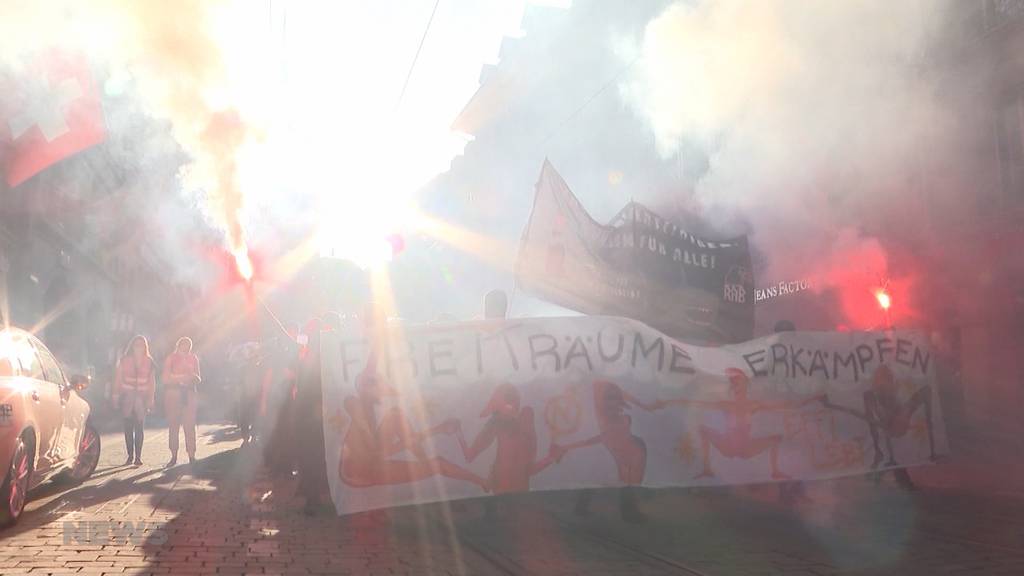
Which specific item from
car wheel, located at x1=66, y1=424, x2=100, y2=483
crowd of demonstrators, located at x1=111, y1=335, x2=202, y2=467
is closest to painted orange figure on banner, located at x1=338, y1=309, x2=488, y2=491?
car wheel, located at x1=66, y1=424, x2=100, y2=483

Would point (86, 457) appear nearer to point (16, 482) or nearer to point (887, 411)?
point (16, 482)

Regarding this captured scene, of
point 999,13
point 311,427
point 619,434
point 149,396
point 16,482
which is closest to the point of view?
point 16,482

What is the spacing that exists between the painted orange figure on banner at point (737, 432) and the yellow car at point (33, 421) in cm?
474

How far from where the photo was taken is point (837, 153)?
14.9 m

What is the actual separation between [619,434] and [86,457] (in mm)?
5395

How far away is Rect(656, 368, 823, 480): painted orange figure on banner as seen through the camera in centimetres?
751

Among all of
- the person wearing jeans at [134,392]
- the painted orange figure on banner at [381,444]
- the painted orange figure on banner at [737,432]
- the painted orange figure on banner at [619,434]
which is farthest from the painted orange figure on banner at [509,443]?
the person wearing jeans at [134,392]

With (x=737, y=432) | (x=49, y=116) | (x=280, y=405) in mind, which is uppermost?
(x=49, y=116)

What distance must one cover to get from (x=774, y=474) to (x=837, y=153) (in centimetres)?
869

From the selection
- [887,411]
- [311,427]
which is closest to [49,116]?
[311,427]

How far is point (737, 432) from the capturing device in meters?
7.63

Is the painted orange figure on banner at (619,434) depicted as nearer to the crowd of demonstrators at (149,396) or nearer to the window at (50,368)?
the window at (50,368)

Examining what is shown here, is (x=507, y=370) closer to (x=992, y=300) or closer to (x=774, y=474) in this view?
(x=774, y=474)

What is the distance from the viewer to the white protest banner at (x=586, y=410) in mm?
6805
